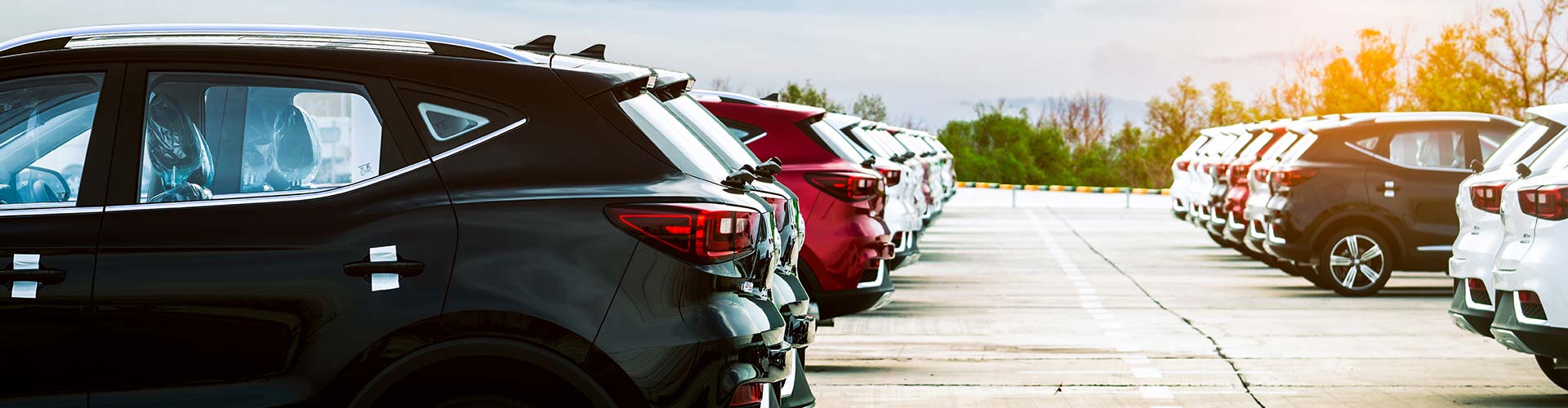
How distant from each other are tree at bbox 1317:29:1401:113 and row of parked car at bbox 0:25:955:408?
2513 inches

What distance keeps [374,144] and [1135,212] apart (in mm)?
35339

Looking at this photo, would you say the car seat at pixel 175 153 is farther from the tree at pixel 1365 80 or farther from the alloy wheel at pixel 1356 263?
the tree at pixel 1365 80

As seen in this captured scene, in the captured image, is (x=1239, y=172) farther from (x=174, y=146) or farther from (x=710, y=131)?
(x=174, y=146)

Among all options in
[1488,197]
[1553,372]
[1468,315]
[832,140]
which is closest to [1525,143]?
[1488,197]

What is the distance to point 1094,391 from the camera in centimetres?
918

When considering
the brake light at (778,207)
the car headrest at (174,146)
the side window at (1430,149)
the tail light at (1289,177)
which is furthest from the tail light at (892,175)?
the car headrest at (174,146)

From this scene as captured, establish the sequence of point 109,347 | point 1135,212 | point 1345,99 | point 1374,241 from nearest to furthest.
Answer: point 109,347
point 1374,241
point 1135,212
point 1345,99

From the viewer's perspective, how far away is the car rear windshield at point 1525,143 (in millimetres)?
8805

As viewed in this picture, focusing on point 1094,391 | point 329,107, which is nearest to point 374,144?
point 329,107

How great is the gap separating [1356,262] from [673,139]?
12205mm

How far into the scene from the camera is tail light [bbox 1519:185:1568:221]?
301 inches

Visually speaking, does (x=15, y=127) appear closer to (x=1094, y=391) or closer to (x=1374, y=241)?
(x=1094, y=391)

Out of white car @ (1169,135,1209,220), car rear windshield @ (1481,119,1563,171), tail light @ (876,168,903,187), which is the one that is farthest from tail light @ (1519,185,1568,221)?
white car @ (1169,135,1209,220)

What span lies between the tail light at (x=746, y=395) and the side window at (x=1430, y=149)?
1204 centimetres
